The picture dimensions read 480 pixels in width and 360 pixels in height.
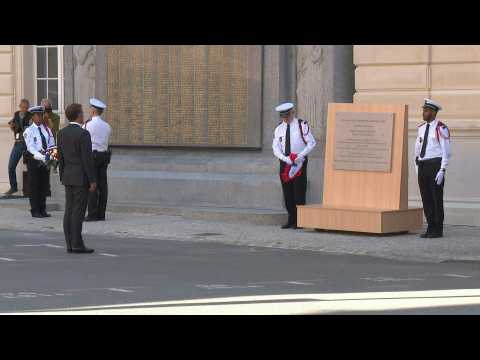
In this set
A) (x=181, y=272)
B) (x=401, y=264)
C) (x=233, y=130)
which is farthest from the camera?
(x=233, y=130)

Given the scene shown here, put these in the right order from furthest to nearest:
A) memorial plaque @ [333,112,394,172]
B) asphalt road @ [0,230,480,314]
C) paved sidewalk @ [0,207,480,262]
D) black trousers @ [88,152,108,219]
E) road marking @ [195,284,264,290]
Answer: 1. black trousers @ [88,152,108,219]
2. memorial plaque @ [333,112,394,172]
3. paved sidewalk @ [0,207,480,262]
4. road marking @ [195,284,264,290]
5. asphalt road @ [0,230,480,314]

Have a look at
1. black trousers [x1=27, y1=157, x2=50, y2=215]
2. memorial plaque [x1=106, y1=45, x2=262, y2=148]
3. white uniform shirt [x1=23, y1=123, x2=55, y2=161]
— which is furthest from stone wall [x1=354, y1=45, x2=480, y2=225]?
black trousers [x1=27, y1=157, x2=50, y2=215]

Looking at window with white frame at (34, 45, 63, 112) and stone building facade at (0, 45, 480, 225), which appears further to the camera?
window with white frame at (34, 45, 63, 112)

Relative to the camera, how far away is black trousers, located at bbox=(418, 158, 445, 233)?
17.1 metres

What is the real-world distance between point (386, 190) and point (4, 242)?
16.5 feet

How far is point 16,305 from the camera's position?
10.9 metres

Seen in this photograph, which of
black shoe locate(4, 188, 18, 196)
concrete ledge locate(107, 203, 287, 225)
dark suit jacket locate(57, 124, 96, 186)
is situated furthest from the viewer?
black shoe locate(4, 188, 18, 196)

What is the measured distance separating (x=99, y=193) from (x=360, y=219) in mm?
4386

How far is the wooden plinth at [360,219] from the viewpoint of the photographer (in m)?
17.1

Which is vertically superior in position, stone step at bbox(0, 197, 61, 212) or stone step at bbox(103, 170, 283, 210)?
stone step at bbox(103, 170, 283, 210)

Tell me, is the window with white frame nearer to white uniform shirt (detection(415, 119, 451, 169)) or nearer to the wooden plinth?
the wooden plinth

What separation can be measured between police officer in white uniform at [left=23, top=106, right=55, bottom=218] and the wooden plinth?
4.42 metres

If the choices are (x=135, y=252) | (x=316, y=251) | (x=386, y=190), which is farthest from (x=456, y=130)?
(x=135, y=252)
